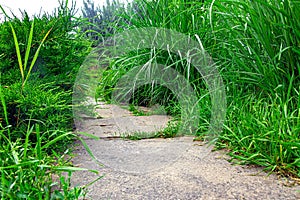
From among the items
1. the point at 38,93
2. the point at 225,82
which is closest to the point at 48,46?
the point at 38,93

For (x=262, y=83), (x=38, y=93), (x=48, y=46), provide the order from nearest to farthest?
(x=38, y=93)
(x=262, y=83)
(x=48, y=46)

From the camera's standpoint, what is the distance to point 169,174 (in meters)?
1.42

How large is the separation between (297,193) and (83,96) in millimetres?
1617

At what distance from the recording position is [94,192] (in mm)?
1231

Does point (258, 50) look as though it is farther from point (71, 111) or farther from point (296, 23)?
point (71, 111)

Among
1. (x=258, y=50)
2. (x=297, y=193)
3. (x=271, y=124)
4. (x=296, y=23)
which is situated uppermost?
(x=296, y=23)

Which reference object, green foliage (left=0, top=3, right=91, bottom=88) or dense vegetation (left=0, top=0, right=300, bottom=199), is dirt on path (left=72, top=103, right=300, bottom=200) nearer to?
dense vegetation (left=0, top=0, right=300, bottom=199)

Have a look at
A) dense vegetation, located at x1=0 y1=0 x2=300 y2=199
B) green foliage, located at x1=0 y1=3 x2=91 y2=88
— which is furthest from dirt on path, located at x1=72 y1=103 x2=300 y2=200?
green foliage, located at x1=0 y1=3 x2=91 y2=88

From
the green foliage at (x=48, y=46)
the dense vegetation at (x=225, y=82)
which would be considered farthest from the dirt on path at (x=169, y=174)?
the green foliage at (x=48, y=46)

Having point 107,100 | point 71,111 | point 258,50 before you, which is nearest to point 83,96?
point 71,111

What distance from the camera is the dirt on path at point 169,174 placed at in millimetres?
1231

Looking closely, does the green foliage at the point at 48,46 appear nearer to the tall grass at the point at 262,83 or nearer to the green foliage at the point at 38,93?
the green foliage at the point at 38,93

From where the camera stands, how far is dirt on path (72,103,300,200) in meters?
1.23

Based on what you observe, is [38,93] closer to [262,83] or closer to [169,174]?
[169,174]
